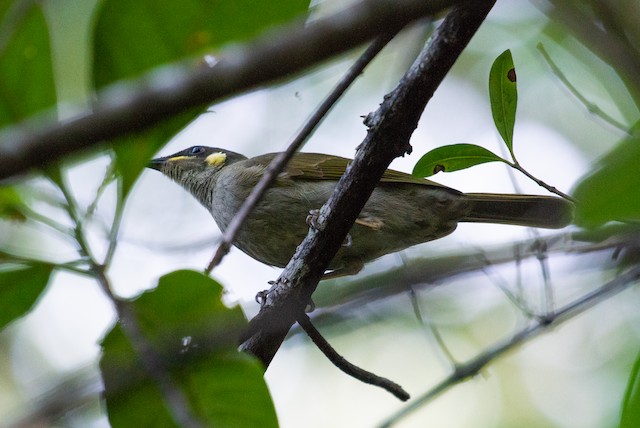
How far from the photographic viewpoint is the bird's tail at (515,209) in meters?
4.68

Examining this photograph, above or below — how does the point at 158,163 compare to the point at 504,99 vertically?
above

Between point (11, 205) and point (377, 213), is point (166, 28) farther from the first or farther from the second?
point (377, 213)

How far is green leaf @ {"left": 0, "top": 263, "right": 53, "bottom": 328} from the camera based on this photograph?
2.85 meters

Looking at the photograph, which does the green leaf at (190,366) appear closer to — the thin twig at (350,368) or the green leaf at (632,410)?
the thin twig at (350,368)

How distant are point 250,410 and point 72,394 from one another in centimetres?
70

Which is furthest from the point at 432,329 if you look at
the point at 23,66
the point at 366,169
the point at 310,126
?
the point at 23,66

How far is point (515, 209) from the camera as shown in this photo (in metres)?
4.90

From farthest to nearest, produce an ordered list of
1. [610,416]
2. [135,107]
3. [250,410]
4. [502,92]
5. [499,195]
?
1. [610,416]
2. [499,195]
3. [502,92]
4. [250,410]
5. [135,107]

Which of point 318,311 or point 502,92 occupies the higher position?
point 502,92

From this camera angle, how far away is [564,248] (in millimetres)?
3814

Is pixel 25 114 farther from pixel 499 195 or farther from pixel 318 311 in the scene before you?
pixel 499 195

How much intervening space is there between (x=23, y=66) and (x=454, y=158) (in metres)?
1.66

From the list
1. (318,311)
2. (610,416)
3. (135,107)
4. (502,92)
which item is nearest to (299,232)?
(318,311)

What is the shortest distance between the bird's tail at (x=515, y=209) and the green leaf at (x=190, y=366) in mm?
2574
